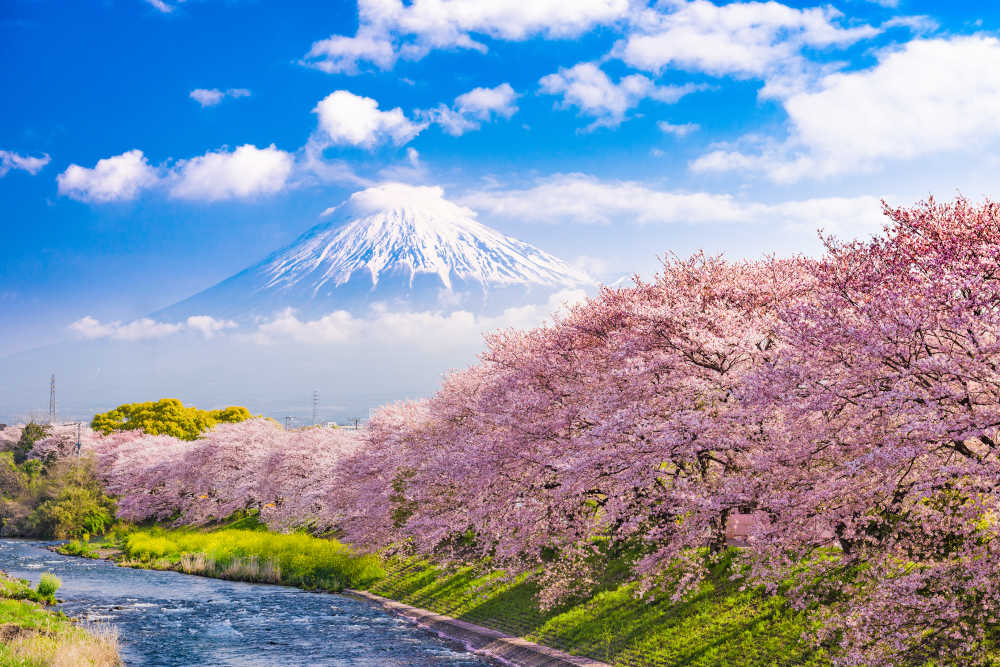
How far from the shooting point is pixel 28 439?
9100 centimetres

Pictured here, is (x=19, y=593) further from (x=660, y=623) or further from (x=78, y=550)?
(x=660, y=623)

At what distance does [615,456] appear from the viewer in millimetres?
20078

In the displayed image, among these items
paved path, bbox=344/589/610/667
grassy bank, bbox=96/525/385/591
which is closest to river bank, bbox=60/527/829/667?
paved path, bbox=344/589/610/667

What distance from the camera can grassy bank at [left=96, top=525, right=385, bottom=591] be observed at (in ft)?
138

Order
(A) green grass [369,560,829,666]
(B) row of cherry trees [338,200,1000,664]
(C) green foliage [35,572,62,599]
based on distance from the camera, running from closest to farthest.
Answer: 1. (B) row of cherry trees [338,200,1000,664]
2. (A) green grass [369,560,829,666]
3. (C) green foliage [35,572,62,599]

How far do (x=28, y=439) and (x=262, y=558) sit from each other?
58951 mm

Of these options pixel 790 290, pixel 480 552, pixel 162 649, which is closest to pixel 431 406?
pixel 480 552

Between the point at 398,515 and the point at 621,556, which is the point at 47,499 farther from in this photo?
the point at 621,556

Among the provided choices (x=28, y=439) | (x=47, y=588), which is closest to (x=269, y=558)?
(x=47, y=588)

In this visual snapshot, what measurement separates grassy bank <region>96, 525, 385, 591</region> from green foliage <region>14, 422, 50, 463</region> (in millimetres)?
37811

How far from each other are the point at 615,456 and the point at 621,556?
34.3ft

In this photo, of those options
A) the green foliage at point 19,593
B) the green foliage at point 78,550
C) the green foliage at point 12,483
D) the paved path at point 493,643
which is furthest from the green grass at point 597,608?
the green foliage at point 12,483

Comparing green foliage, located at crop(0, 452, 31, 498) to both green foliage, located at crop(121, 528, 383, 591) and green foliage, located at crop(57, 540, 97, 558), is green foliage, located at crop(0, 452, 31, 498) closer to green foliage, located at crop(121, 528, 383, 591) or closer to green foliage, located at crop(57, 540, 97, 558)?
green foliage, located at crop(57, 540, 97, 558)

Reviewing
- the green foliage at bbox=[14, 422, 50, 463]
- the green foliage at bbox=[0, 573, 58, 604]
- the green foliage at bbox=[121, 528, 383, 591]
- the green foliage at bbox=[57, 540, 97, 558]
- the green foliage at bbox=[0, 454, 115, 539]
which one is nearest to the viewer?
the green foliage at bbox=[0, 573, 58, 604]
